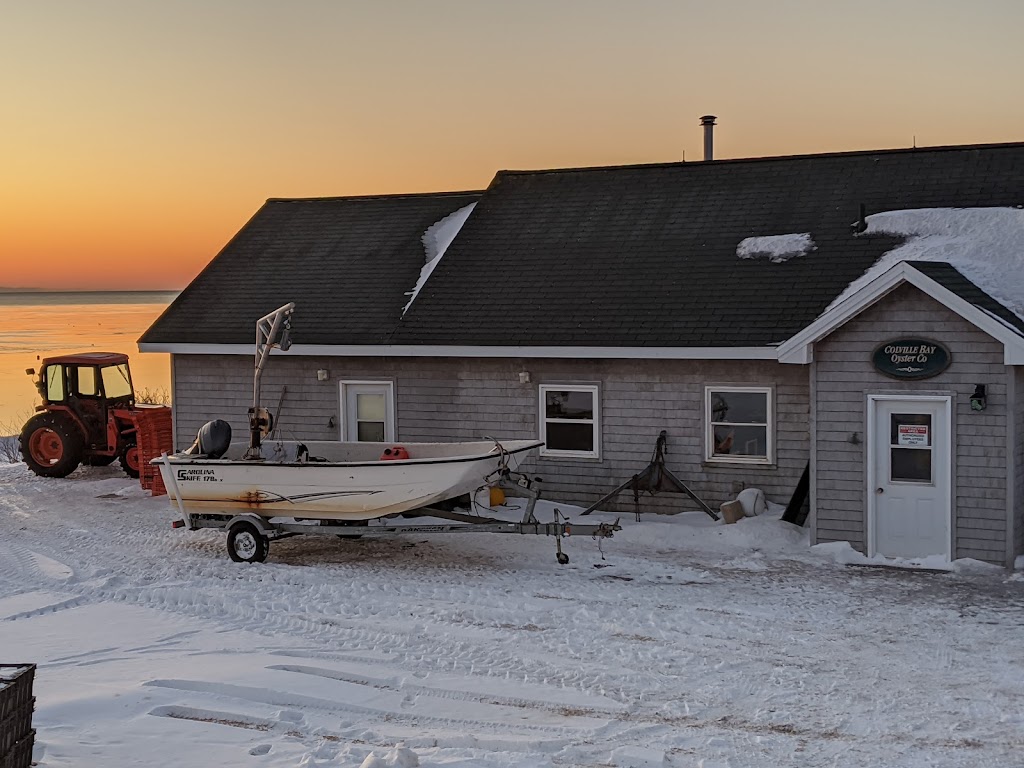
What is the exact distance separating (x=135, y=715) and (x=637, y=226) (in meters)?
12.9

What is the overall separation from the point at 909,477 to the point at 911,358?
4.75 feet

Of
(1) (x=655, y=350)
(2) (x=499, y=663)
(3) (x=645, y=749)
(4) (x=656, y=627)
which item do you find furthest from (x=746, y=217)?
(3) (x=645, y=749)

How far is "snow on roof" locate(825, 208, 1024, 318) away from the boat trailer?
4.92 m

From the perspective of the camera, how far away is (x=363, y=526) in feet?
46.1

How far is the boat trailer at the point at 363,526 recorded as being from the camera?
1355 cm

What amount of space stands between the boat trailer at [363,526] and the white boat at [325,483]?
12 cm

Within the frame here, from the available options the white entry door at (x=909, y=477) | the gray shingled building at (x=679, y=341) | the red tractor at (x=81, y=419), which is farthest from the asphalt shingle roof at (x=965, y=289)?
the red tractor at (x=81, y=419)

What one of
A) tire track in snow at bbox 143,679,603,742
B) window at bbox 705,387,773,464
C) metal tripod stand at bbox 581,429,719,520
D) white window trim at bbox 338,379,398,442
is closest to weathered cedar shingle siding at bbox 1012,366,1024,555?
window at bbox 705,387,773,464

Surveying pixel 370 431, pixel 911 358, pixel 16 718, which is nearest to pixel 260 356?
pixel 370 431

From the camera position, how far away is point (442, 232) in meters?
21.2

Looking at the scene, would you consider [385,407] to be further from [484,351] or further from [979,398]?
[979,398]

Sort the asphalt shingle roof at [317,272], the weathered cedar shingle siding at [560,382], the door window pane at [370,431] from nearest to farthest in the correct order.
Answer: the weathered cedar shingle siding at [560,382], the door window pane at [370,431], the asphalt shingle roof at [317,272]

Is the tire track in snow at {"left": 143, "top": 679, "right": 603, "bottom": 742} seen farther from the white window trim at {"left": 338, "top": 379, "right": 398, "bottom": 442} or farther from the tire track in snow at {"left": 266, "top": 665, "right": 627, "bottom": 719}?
the white window trim at {"left": 338, "top": 379, "right": 398, "bottom": 442}

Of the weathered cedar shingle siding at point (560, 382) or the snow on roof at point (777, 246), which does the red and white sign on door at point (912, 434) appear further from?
the snow on roof at point (777, 246)
